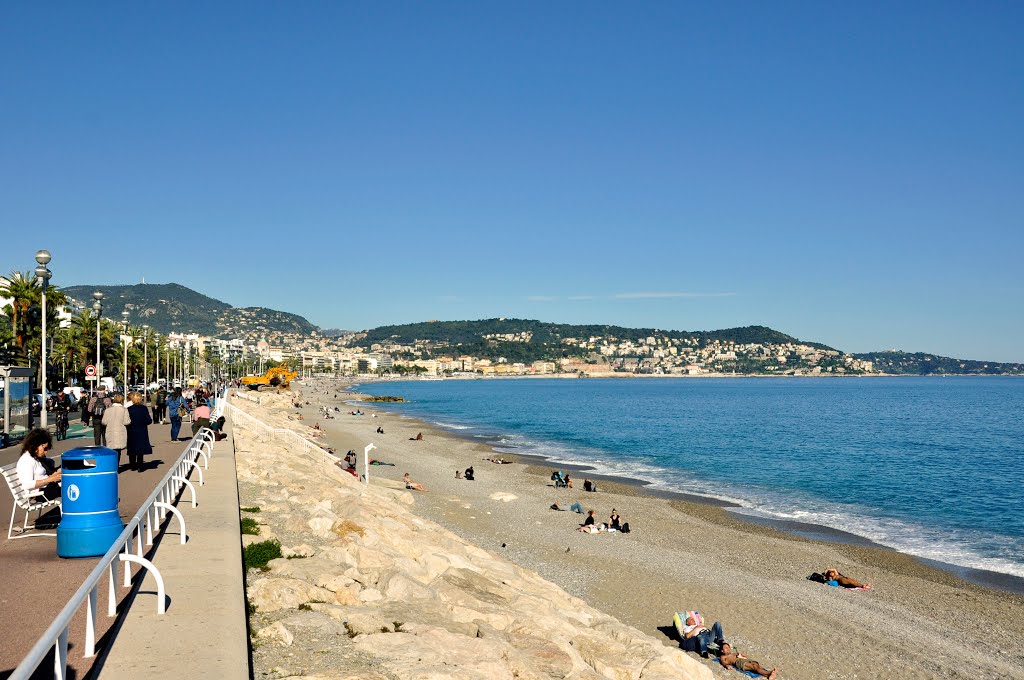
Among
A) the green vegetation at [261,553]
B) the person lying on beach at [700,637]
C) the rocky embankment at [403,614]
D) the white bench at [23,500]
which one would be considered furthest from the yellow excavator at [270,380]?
the green vegetation at [261,553]

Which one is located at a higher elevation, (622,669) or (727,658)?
(622,669)

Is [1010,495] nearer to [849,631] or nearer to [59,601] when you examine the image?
[849,631]

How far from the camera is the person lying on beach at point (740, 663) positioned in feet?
46.1

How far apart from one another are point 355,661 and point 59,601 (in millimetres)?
2918

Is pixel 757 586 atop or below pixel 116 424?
below

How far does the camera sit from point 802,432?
76.2 metres

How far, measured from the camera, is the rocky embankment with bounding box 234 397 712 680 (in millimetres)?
7664

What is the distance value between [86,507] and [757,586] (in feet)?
54.3

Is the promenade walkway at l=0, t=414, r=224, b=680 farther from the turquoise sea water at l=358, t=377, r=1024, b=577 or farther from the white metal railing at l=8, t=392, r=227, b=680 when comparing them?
the turquoise sea water at l=358, t=377, r=1024, b=577

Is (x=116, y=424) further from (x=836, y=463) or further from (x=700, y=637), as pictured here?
(x=836, y=463)

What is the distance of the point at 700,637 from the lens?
1512 centimetres

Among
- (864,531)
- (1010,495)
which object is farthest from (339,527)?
(1010,495)

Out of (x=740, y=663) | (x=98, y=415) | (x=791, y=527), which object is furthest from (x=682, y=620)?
(x=98, y=415)

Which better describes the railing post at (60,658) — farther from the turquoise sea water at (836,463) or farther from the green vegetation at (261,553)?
the turquoise sea water at (836,463)
